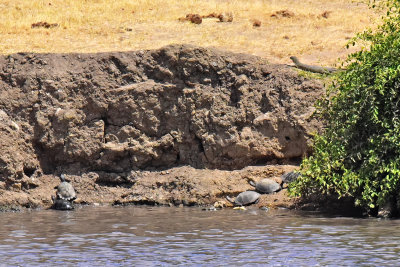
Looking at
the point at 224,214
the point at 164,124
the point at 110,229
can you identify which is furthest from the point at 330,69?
the point at 110,229

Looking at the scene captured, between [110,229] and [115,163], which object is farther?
[115,163]

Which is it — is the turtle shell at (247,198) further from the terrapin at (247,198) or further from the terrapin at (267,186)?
the terrapin at (267,186)

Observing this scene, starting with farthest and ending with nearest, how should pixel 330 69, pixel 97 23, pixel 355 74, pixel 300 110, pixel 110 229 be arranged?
pixel 97 23 < pixel 330 69 < pixel 300 110 < pixel 355 74 < pixel 110 229

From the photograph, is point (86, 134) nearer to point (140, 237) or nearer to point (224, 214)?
point (224, 214)

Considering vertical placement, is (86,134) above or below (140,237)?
above

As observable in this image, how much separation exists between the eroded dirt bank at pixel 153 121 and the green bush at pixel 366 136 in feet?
9.30

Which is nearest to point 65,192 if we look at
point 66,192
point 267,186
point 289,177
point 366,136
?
point 66,192

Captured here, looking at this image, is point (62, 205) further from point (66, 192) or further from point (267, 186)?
point (267, 186)

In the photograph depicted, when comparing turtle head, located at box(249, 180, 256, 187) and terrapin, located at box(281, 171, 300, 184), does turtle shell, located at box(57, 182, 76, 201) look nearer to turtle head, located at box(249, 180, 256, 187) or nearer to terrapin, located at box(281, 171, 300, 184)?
turtle head, located at box(249, 180, 256, 187)

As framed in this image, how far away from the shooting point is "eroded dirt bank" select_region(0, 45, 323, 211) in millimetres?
19484

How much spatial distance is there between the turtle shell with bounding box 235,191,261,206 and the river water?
64 centimetres

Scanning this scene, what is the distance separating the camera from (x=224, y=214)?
17172 millimetres

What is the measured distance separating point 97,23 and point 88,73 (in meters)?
9.85

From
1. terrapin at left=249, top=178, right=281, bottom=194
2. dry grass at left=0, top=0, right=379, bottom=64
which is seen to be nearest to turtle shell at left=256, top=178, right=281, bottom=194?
terrapin at left=249, top=178, right=281, bottom=194
